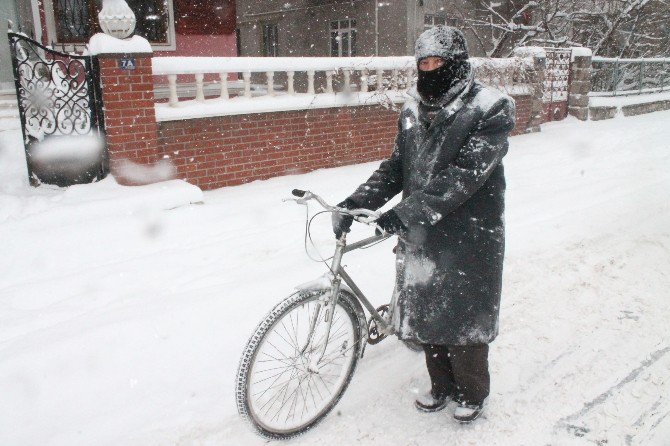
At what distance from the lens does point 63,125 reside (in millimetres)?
5418

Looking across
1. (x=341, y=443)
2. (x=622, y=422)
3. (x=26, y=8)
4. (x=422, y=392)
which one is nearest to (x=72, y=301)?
(x=341, y=443)

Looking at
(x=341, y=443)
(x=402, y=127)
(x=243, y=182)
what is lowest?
(x=341, y=443)

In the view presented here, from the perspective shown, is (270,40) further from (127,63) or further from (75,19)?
(127,63)

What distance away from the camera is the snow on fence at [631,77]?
14241 millimetres

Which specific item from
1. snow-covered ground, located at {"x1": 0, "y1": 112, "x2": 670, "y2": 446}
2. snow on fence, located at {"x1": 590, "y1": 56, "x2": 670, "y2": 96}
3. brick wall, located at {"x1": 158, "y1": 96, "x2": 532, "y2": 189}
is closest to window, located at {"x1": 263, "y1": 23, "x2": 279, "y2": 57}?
snow on fence, located at {"x1": 590, "y1": 56, "x2": 670, "y2": 96}

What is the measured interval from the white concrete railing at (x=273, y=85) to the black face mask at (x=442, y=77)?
13.8ft

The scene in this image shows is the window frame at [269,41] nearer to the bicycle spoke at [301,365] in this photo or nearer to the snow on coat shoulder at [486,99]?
the bicycle spoke at [301,365]

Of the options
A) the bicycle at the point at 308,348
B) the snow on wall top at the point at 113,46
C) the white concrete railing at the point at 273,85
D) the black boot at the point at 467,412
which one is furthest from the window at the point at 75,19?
the black boot at the point at 467,412

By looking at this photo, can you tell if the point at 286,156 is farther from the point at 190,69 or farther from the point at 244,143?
the point at 190,69

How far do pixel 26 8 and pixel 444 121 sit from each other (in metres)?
10.2

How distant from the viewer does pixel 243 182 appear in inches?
264

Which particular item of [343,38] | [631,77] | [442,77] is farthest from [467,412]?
[343,38]

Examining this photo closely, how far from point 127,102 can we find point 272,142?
1.96 meters

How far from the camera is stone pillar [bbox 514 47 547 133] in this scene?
10.4m
